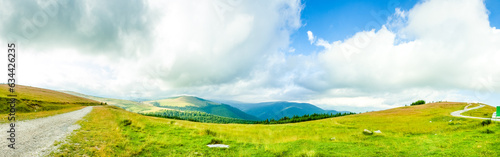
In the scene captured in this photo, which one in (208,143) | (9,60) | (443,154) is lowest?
(208,143)

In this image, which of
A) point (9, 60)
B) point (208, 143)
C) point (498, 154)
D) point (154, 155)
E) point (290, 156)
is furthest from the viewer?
point (9, 60)

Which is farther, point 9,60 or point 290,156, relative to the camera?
point 9,60

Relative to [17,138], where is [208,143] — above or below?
below

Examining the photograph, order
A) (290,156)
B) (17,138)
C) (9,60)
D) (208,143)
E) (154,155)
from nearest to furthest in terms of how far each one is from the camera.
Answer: (290,156), (154,155), (17,138), (208,143), (9,60)

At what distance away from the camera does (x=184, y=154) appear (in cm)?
1285

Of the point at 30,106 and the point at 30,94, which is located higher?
the point at 30,94

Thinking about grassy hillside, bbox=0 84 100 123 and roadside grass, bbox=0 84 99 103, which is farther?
roadside grass, bbox=0 84 99 103

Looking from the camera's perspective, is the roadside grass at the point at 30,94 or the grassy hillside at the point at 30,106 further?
the roadside grass at the point at 30,94

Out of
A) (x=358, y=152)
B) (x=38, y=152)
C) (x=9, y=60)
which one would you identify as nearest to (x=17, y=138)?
(x=38, y=152)

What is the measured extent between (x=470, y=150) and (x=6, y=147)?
29.2m

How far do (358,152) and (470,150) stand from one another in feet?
20.7

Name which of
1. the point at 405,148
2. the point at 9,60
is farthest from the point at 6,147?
the point at 405,148

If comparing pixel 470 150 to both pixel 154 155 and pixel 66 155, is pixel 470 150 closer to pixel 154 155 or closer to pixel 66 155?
pixel 154 155

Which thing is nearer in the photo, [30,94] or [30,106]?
[30,106]
